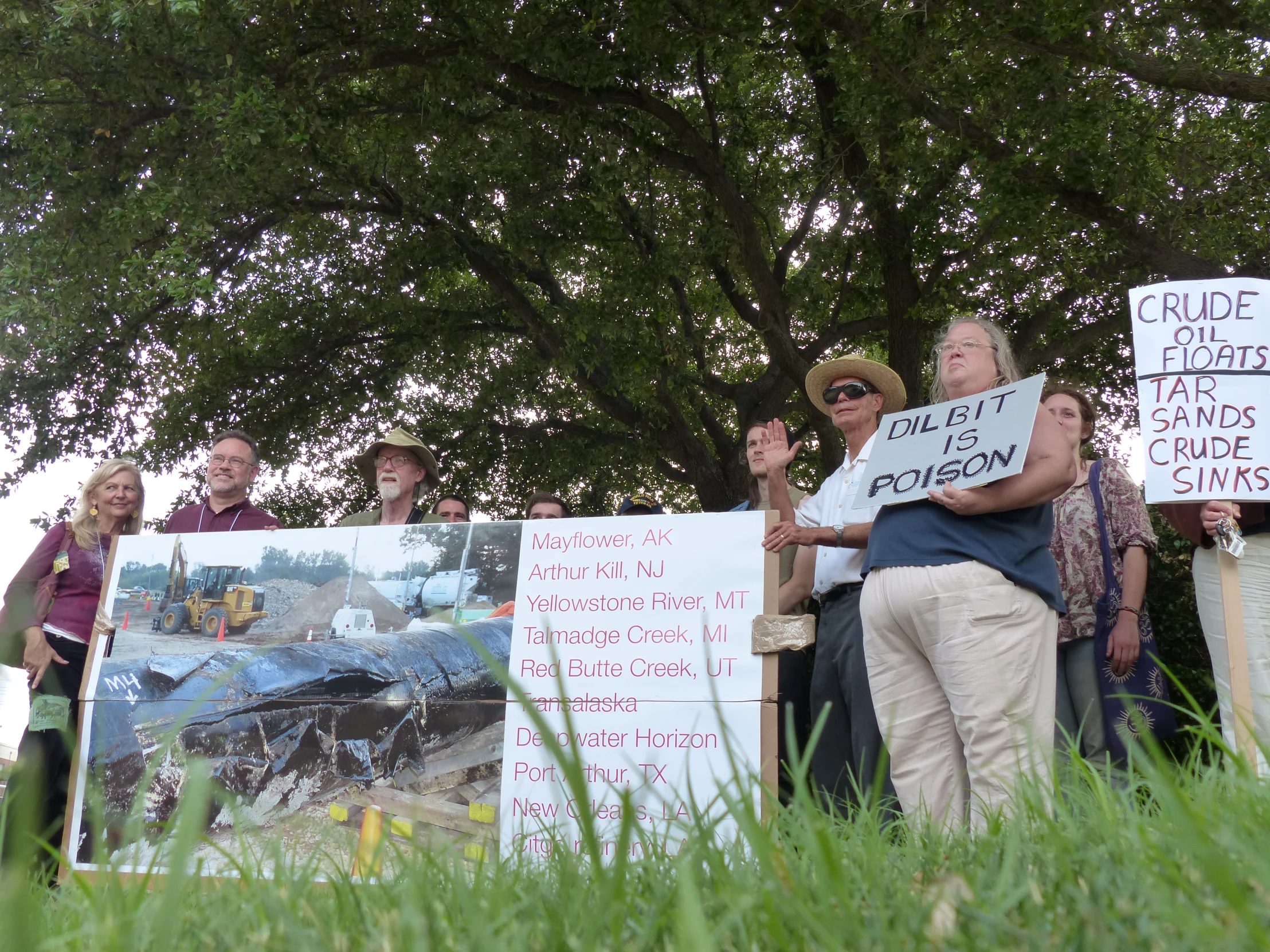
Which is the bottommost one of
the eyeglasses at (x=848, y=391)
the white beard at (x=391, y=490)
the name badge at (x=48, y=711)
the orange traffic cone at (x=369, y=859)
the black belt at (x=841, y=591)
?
the name badge at (x=48, y=711)

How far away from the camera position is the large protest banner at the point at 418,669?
150 inches

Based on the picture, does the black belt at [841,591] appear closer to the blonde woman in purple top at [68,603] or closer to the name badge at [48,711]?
the blonde woman in purple top at [68,603]

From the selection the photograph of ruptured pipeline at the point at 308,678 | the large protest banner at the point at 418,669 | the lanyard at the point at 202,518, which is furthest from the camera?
the lanyard at the point at 202,518

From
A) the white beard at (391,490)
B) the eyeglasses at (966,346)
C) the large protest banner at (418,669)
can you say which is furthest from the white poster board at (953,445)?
the white beard at (391,490)

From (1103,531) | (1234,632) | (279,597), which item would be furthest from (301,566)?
(1234,632)

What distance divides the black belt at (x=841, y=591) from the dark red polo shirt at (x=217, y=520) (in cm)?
260

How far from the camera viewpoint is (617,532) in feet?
13.7

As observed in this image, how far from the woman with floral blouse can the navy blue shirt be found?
0.75 m

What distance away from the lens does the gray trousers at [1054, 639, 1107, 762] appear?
4.14 m

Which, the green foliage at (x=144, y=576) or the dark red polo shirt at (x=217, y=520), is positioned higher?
the dark red polo shirt at (x=217, y=520)

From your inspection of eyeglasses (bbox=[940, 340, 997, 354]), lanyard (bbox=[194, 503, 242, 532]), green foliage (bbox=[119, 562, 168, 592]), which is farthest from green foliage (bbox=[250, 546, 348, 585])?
eyeglasses (bbox=[940, 340, 997, 354])

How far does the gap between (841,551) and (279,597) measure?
90.8 inches

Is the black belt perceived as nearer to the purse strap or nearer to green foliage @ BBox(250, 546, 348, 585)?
the purse strap

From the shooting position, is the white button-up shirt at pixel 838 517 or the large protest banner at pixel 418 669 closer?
the large protest banner at pixel 418 669
